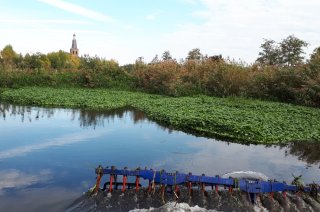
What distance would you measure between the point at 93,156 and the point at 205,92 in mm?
13833

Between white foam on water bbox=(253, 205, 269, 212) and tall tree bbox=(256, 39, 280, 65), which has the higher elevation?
tall tree bbox=(256, 39, 280, 65)

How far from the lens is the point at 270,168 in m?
9.59

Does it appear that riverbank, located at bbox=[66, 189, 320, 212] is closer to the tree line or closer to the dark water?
the dark water

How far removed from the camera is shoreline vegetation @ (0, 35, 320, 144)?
520 inches

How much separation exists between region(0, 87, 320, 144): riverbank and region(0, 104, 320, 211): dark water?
0.56 meters

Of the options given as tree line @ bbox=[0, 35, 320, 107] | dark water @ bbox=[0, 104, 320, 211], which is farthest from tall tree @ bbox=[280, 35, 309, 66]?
dark water @ bbox=[0, 104, 320, 211]

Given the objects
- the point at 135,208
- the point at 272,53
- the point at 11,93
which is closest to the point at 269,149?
the point at 135,208

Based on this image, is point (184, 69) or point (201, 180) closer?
point (201, 180)

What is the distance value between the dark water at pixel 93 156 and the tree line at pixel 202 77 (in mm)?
8839

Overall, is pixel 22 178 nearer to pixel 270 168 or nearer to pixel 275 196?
pixel 275 196

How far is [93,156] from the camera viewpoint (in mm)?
9922

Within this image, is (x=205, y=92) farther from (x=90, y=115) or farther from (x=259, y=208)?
(x=259, y=208)

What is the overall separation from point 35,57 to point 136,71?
14.0 m

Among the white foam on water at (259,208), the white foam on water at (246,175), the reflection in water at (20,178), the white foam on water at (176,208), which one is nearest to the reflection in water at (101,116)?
the reflection in water at (20,178)
